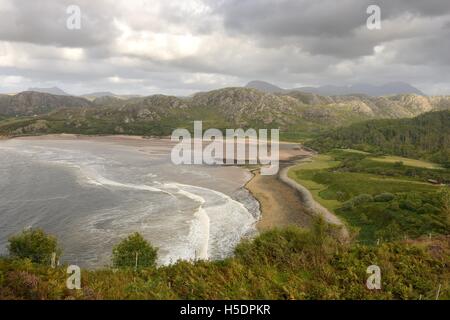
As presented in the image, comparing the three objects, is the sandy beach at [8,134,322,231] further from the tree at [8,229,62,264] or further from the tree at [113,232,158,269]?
the tree at [8,229,62,264]

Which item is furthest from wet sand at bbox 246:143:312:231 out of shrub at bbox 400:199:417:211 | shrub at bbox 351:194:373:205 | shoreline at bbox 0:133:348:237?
shrub at bbox 400:199:417:211

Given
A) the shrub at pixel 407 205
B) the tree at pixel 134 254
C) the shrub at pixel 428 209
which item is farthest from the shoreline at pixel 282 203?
the tree at pixel 134 254

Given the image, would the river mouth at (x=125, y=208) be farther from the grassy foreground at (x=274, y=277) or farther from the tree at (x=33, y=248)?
the grassy foreground at (x=274, y=277)

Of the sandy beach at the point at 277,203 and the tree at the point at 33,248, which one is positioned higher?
the tree at the point at 33,248

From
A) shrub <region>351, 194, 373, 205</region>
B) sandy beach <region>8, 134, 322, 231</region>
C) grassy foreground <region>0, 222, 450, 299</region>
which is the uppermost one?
grassy foreground <region>0, 222, 450, 299</region>

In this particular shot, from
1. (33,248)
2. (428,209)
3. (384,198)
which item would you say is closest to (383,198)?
(384,198)

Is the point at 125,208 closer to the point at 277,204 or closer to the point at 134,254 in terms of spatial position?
the point at 277,204

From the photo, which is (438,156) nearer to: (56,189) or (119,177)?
(119,177)
